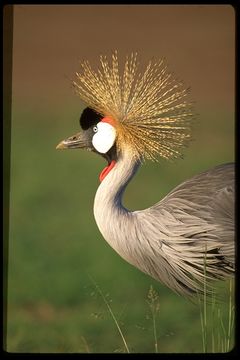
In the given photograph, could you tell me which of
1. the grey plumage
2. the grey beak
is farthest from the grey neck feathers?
the grey beak

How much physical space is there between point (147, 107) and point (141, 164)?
0.53ft

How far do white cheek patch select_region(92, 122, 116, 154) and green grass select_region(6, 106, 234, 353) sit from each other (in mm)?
57

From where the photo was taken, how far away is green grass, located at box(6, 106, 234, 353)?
8.51 metres

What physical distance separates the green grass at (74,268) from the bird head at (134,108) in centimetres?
7

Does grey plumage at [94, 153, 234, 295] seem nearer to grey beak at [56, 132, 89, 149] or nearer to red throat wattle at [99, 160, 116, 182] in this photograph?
red throat wattle at [99, 160, 116, 182]

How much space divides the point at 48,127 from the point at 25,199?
0.72ft

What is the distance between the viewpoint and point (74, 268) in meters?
8.58

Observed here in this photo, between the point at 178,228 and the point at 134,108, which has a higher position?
the point at 134,108

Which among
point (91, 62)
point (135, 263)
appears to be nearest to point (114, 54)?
point (91, 62)

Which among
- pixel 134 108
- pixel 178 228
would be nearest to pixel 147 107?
pixel 134 108

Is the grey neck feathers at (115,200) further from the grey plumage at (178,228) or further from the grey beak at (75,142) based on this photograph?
the grey beak at (75,142)

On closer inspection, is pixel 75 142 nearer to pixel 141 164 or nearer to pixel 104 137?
pixel 104 137

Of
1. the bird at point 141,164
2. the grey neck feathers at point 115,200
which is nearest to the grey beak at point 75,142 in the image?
the bird at point 141,164

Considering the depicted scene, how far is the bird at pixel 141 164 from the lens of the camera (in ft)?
27.6
